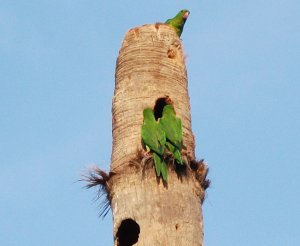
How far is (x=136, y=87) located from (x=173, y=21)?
7.95 ft

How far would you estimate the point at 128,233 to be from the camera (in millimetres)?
7918

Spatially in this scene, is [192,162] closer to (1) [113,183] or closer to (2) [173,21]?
(1) [113,183]

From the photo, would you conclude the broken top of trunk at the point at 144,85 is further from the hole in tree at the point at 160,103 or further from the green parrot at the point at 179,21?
the green parrot at the point at 179,21

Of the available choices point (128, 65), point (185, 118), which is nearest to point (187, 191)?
point (185, 118)

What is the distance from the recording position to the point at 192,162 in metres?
8.16

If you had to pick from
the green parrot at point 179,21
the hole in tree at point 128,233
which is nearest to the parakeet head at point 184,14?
the green parrot at point 179,21

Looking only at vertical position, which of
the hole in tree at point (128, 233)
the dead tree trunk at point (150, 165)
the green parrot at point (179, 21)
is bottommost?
the hole in tree at point (128, 233)

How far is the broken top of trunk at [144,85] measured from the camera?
326 inches

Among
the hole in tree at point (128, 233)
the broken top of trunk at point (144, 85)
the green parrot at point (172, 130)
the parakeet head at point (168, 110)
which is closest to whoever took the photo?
the hole in tree at point (128, 233)

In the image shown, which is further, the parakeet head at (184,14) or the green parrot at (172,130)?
the parakeet head at (184,14)

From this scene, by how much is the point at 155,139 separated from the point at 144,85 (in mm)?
673

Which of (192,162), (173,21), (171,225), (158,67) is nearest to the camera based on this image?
(171,225)

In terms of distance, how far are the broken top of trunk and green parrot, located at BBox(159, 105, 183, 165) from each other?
0.25 ft

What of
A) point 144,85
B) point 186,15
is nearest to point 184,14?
point 186,15
